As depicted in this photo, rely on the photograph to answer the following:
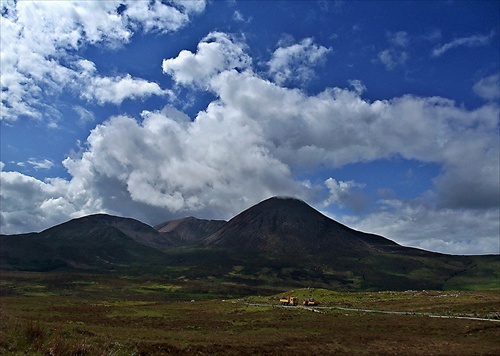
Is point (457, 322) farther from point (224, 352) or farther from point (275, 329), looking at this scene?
point (224, 352)

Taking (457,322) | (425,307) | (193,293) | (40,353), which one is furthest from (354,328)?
(193,293)

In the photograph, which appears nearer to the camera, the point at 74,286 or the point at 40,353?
the point at 40,353

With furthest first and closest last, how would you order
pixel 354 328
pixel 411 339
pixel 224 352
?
pixel 354 328
pixel 411 339
pixel 224 352

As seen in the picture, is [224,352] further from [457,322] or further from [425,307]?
[425,307]

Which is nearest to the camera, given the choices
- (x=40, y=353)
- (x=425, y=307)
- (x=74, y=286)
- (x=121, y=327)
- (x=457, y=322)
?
(x=40, y=353)

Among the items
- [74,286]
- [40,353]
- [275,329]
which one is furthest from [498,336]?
[74,286]

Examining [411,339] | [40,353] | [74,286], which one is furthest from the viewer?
[74,286]

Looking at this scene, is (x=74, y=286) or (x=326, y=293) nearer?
(x=326, y=293)

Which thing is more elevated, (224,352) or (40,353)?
(40,353)

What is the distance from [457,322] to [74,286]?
543ft

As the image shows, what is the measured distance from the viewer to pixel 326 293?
118375 mm

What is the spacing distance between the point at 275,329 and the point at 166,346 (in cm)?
2217

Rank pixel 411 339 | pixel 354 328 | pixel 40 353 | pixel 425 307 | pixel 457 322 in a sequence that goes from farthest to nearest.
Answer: pixel 425 307, pixel 457 322, pixel 354 328, pixel 411 339, pixel 40 353

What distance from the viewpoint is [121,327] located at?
53938 mm
